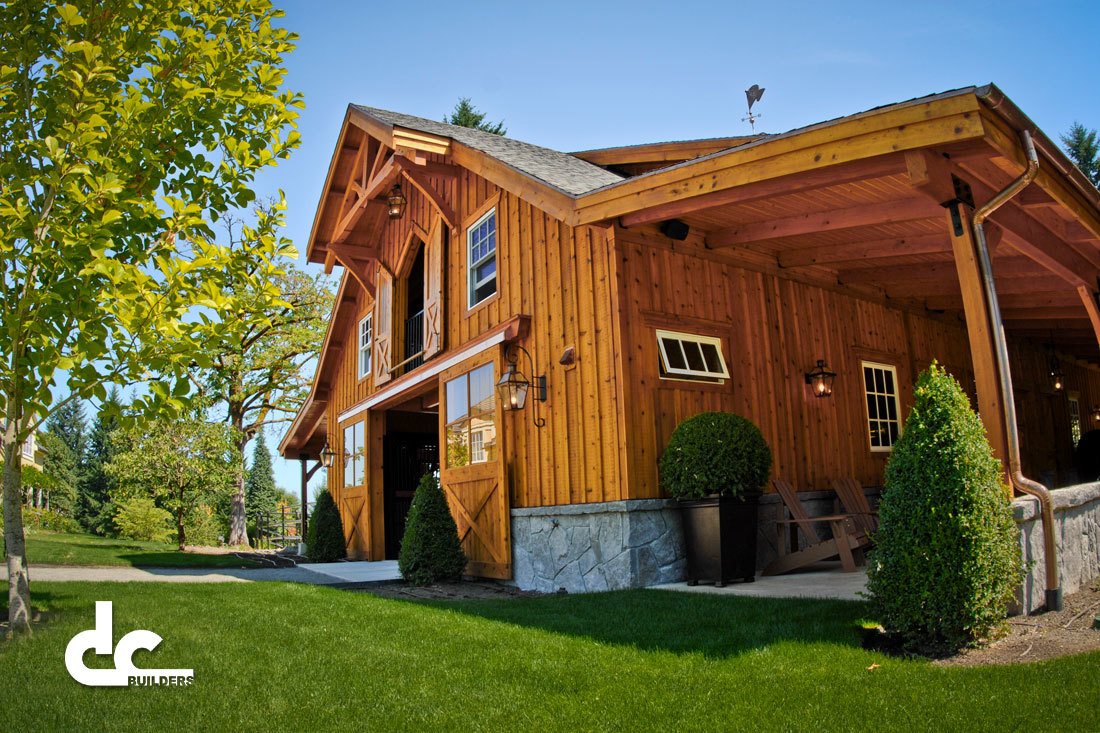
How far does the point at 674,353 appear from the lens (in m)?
7.89

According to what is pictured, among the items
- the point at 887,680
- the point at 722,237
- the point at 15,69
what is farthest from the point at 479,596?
the point at 15,69

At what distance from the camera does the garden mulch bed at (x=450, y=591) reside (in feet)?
26.5

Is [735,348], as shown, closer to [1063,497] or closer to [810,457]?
[810,457]

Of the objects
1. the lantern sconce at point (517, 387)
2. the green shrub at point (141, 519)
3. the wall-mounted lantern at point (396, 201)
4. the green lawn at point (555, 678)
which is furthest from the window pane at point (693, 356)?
the green shrub at point (141, 519)

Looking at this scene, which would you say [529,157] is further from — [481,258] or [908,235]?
[908,235]

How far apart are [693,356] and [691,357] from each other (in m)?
0.04

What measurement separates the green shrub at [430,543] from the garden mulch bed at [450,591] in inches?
6.2

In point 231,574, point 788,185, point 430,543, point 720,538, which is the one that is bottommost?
point 231,574

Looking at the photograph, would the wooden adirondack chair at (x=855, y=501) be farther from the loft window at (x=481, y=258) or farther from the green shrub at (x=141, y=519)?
the green shrub at (x=141, y=519)

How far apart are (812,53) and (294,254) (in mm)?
8579

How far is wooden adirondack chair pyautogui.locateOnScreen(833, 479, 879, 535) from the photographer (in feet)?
28.5

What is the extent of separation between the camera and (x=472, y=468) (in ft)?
32.2

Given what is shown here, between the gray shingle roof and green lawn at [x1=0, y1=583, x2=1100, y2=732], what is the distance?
4392 mm

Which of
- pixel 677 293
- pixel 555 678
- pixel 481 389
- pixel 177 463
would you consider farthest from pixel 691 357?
pixel 177 463
